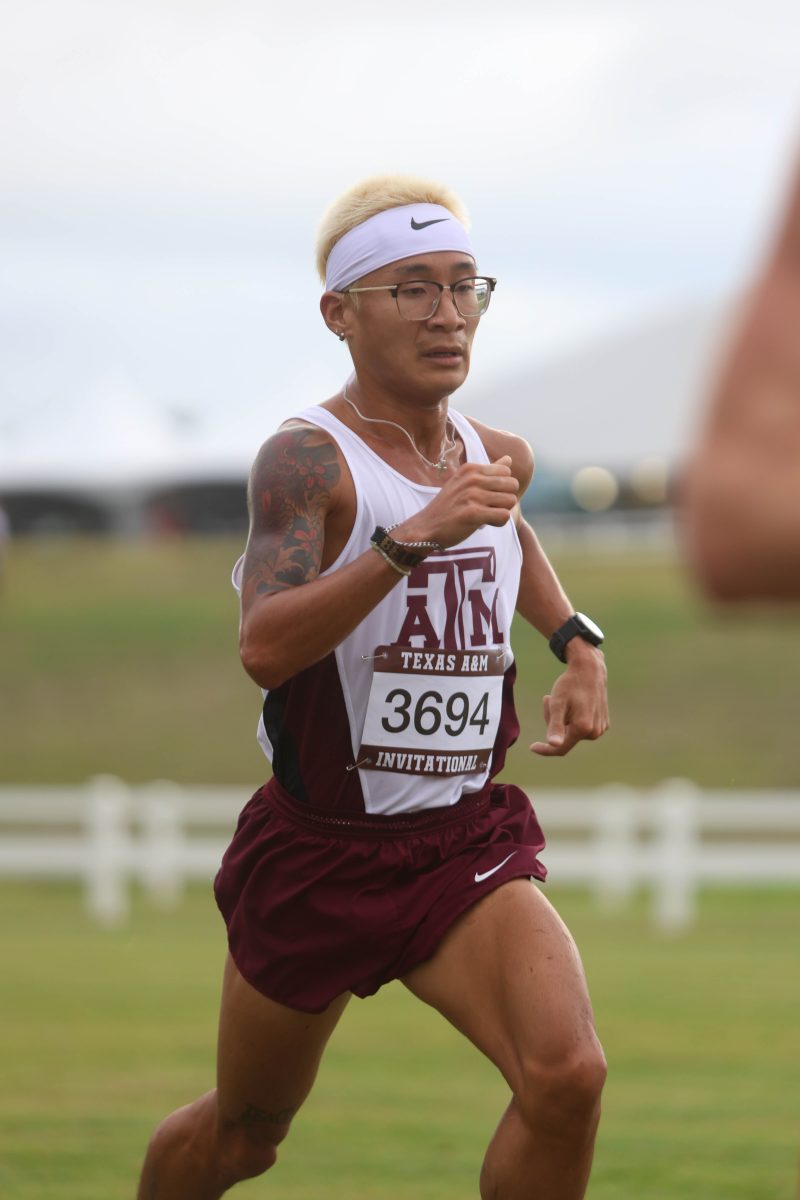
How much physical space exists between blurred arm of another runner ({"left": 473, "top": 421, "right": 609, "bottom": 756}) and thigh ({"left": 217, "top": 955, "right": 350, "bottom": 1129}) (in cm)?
78

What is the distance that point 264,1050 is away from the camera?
14.4 ft

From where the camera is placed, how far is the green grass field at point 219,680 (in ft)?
91.6

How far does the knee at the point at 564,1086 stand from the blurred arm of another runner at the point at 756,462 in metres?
2.56

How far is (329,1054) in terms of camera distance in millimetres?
9484

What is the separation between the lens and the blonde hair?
15.3ft

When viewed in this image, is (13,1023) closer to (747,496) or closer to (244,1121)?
(244,1121)

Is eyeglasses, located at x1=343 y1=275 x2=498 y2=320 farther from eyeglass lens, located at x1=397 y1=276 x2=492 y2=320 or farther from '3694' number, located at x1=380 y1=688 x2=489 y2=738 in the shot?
'3694' number, located at x1=380 y1=688 x2=489 y2=738

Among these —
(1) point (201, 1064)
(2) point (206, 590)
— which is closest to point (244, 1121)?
(1) point (201, 1064)

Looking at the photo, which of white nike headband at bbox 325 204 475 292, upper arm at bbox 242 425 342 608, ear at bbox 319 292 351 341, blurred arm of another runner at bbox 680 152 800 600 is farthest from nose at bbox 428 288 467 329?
blurred arm of another runner at bbox 680 152 800 600

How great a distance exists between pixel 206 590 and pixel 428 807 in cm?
3214

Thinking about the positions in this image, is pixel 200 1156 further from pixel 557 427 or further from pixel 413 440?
pixel 557 427

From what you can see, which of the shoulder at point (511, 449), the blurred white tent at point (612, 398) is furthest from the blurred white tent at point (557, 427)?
the shoulder at point (511, 449)

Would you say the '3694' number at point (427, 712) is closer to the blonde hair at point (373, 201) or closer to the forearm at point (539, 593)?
the forearm at point (539, 593)

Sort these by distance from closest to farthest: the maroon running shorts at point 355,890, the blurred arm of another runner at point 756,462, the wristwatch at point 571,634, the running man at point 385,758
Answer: the blurred arm of another runner at point 756,462
the running man at point 385,758
the maroon running shorts at point 355,890
the wristwatch at point 571,634
